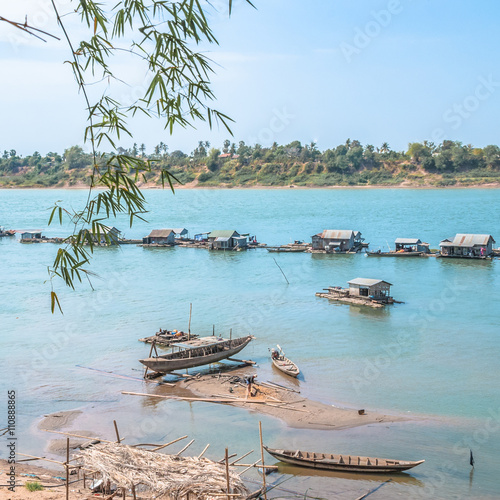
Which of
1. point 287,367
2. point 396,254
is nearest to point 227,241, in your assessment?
point 396,254

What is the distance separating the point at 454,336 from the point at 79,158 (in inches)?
5114

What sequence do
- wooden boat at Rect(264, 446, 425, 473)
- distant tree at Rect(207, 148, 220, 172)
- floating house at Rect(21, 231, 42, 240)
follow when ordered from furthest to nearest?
1. distant tree at Rect(207, 148, 220, 172)
2. floating house at Rect(21, 231, 42, 240)
3. wooden boat at Rect(264, 446, 425, 473)

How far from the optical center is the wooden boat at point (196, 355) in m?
21.2

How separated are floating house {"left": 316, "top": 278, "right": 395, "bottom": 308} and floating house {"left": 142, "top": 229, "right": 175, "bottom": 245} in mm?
26631

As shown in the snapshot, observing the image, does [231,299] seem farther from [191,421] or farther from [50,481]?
[50,481]

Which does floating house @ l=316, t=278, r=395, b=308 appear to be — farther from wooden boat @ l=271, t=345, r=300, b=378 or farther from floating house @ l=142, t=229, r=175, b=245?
floating house @ l=142, t=229, r=175, b=245

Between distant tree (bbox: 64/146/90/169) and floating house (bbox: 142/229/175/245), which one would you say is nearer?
floating house (bbox: 142/229/175/245)

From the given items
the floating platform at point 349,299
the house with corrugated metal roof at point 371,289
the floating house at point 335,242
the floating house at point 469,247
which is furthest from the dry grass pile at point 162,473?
the floating house at point 335,242

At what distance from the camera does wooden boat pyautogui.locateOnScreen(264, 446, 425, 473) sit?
14406mm

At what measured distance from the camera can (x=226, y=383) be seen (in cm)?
2092

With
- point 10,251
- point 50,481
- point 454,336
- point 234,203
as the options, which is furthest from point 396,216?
point 50,481

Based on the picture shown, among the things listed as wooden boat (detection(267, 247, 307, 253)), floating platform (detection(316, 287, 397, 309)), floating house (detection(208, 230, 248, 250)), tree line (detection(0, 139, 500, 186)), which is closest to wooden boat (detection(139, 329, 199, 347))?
floating platform (detection(316, 287, 397, 309))

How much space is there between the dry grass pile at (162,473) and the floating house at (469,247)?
39761 millimetres

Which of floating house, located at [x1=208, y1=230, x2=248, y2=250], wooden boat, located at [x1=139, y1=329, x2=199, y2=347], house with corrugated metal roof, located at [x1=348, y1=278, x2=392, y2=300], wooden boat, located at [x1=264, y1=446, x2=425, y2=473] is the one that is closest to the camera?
wooden boat, located at [x1=264, y1=446, x2=425, y2=473]
